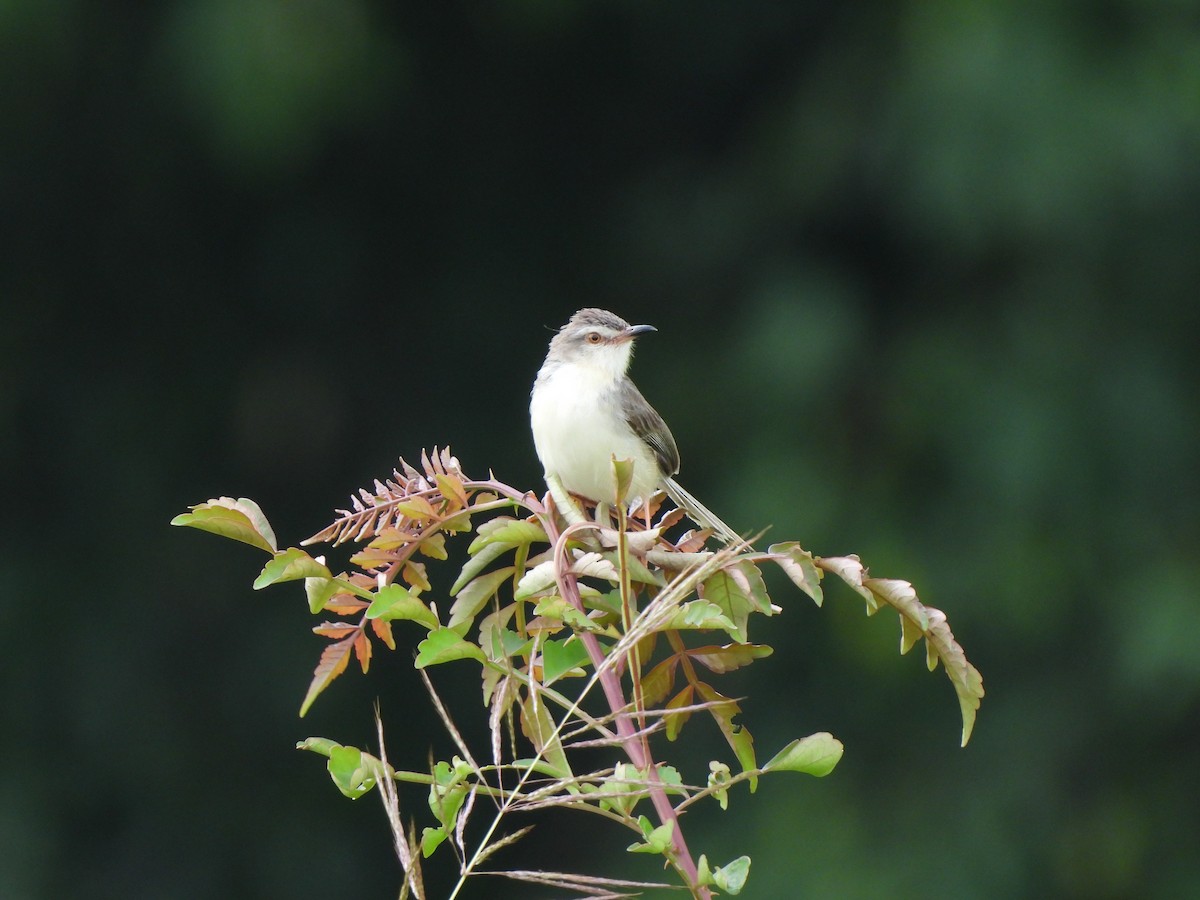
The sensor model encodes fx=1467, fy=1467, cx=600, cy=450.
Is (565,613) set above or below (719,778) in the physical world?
above

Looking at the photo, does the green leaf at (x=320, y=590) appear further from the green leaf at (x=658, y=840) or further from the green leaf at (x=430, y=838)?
the green leaf at (x=658, y=840)

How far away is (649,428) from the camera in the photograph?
375 cm

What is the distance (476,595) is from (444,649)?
336mm

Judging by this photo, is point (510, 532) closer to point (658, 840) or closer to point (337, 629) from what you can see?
point (337, 629)

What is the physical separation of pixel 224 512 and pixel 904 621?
2.21 feet

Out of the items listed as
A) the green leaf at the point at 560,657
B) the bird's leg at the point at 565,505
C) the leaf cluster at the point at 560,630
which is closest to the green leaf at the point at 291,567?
the leaf cluster at the point at 560,630

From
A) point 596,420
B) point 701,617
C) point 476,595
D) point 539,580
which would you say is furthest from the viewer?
point 596,420

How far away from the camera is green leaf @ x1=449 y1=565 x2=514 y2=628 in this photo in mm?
1607

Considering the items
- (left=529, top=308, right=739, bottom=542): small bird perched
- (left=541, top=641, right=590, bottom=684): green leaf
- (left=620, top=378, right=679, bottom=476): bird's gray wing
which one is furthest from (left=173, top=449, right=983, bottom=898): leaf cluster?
(left=620, top=378, right=679, bottom=476): bird's gray wing

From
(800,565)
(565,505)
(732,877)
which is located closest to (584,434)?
(565,505)

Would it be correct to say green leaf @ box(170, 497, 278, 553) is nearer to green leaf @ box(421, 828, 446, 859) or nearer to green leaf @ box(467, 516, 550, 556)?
green leaf @ box(467, 516, 550, 556)

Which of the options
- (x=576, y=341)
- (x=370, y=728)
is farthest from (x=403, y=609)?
(x=370, y=728)

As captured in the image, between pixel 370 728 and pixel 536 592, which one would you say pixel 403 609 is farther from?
pixel 370 728

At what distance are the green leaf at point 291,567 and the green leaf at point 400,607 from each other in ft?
0.34
